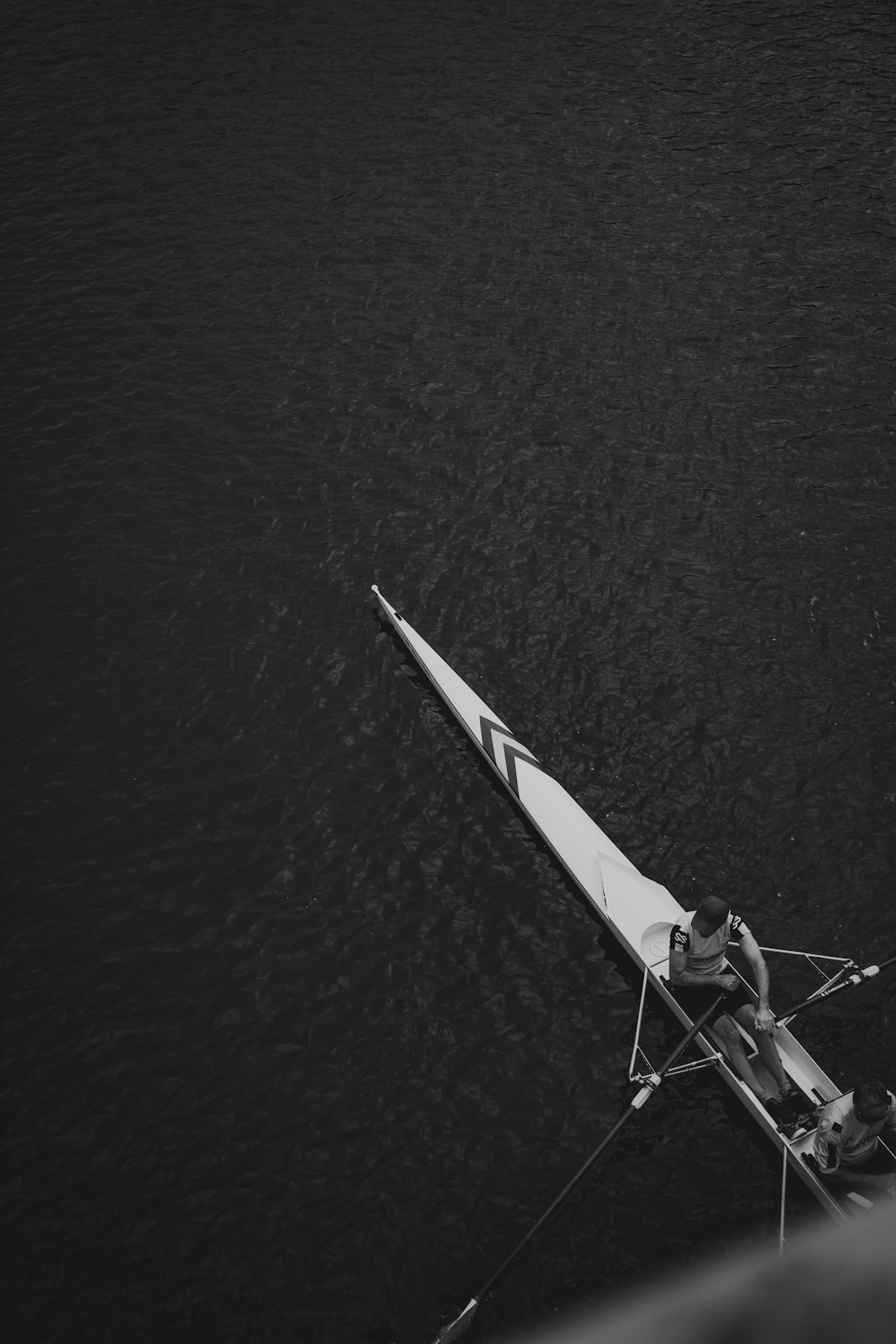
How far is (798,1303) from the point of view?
3.18 feet

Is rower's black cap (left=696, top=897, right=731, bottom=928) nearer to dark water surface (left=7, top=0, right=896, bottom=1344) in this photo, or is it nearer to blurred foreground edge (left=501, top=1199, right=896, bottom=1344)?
dark water surface (left=7, top=0, right=896, bottom=1344)

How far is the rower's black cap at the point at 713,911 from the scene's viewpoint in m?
17.0

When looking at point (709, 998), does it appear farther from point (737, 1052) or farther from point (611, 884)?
point (611, 884)

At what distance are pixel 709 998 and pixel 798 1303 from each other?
18.1 metres

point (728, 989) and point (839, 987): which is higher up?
point (728, 989)

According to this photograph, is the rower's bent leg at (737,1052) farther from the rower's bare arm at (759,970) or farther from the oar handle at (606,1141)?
the rower's bare arm at (759,970)

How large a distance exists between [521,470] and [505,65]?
21.0 meters

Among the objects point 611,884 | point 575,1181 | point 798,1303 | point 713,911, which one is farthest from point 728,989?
point 798,1303

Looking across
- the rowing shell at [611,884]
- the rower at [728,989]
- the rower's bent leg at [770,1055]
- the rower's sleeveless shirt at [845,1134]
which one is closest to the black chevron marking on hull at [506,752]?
the rowing shell at [611,884]

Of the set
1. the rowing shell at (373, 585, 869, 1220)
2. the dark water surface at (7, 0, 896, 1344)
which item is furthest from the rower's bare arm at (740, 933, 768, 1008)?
the dark water surface at (7, 0, 896, 1344)

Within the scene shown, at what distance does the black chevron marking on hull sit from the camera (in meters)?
21.7

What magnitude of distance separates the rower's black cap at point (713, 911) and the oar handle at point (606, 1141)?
1.35m

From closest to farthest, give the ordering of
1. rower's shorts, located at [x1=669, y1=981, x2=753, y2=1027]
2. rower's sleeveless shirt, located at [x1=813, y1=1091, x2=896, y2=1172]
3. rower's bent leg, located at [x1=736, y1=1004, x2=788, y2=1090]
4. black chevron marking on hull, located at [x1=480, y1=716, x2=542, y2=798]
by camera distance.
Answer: rower's sleeveless shirt, located at [x1=813, y1=1091, x2=896, y2=1172]
rower's bent leg, located at [x1=736, y1=1004, x2=788, y2=1090]
rower's shorts, located at [x1=669, y1=981, x2=753, y2=1027]
black chevron marking on hull, located at [x1=480, y1=716, x2=542, y2=798]

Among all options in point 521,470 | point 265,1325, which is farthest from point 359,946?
point 521,470
